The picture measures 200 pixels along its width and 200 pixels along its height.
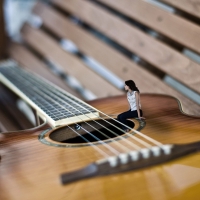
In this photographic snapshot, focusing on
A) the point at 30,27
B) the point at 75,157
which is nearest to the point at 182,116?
the point at 75,157

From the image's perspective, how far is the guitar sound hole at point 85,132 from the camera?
3.10 feet

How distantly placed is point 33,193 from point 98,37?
118cm

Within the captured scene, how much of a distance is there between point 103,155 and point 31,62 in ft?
4.39

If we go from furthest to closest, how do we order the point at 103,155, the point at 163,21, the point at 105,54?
the point at 105,54, the point at 163,21, the point at 103,155

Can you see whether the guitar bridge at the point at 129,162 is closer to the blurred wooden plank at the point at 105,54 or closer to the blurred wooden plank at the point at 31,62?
the blurred wooden plank at the point at 105,54

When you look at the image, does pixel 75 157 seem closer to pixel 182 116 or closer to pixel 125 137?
pixel 125 137

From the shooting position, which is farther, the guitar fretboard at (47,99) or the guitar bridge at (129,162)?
the guitar fretboard at (47,99)

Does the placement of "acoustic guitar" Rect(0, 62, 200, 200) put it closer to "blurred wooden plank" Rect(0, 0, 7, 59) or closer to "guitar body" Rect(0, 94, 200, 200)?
"guitar body" Rect(0, 94, 200, 200)

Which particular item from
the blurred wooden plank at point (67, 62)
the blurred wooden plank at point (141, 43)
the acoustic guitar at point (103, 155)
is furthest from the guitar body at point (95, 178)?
the blurred wooden plank at point (67, 62)

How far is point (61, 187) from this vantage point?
2.25 feet

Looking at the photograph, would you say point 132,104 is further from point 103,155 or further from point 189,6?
point 189,6

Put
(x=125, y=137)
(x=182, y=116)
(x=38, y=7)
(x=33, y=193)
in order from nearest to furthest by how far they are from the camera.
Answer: (x=33, y=193) → (x=125, y=137) → (x=182, y=116) → (x=38, y=7)

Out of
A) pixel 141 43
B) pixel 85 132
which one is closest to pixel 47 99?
pixel 85 132

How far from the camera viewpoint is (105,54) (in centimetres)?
162
